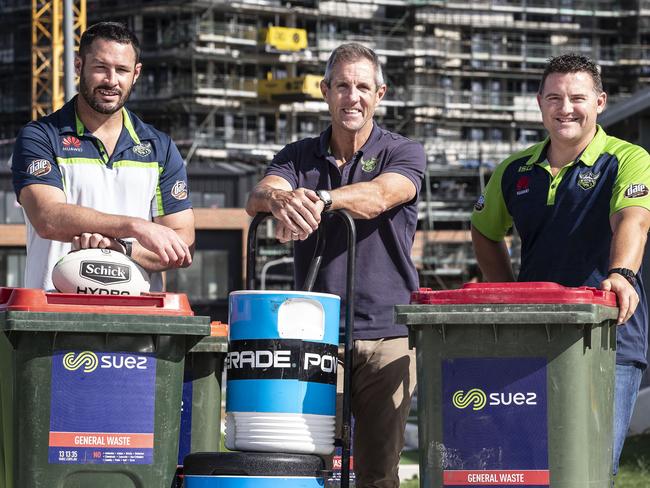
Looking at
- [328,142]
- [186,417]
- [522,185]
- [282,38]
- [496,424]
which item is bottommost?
[496,424]

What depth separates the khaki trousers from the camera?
4.76 meters

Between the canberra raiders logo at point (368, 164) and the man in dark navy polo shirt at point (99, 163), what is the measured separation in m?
0.74

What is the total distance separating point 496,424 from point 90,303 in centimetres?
Answer: 132

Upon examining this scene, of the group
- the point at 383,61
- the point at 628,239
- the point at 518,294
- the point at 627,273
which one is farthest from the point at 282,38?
the point at 518,294

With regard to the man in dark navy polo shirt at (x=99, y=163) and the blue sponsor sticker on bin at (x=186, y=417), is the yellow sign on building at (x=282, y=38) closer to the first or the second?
the man in dark navy polo shirt at (x=99, y=163)

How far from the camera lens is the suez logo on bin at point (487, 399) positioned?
13.0 feet

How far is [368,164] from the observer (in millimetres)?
4926

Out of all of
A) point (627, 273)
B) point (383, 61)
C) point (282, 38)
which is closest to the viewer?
point (627, 273)

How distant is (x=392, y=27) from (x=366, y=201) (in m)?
82.0

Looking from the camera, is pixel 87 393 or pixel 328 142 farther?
pixel 328 142

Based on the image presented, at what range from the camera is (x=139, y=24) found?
82.2m

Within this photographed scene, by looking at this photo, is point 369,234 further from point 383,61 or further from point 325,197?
point 383,61

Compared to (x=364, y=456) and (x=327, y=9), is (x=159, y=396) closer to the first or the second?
(x=364, y=456)

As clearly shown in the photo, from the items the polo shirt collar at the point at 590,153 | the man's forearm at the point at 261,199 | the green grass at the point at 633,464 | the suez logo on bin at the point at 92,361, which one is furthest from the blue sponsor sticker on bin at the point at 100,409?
the green grass at the point at 633,464
